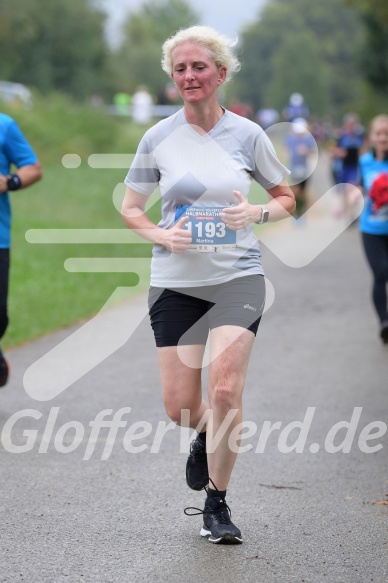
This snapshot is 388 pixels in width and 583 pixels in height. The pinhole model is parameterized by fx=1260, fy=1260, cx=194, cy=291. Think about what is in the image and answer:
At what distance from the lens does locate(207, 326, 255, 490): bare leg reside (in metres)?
5.23

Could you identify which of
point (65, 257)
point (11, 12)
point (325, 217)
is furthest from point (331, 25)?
point (65, 257)

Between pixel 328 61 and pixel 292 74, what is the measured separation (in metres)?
25.9

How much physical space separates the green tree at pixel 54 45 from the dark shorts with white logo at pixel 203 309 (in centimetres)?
5779

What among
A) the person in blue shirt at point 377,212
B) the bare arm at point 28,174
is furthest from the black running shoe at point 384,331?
the bare arm at point 28,174

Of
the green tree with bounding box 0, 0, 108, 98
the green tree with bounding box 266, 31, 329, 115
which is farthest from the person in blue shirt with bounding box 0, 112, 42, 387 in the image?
the green tree with bounding box 266, 31, 329, 115

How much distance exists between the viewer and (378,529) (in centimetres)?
551

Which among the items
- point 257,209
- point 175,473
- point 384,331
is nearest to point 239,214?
point 257,209

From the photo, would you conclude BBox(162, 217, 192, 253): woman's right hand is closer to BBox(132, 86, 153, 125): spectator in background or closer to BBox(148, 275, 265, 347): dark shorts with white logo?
BBox(148, 275, 265, 347): dark shorts with white logo

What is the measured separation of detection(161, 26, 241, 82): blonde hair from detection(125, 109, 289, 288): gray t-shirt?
0.22 m

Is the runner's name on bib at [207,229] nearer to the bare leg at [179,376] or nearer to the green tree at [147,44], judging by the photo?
the bare leg at [179,376]

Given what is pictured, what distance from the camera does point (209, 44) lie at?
5301 mm

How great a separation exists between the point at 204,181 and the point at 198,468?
134 cm

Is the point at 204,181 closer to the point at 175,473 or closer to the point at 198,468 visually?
the point at 198,468

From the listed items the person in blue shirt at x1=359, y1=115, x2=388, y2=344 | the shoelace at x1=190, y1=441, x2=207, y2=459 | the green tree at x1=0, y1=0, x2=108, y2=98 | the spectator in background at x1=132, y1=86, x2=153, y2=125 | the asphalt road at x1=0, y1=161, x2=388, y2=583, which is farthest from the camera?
the green tree at x1=0, y1=0, x2=108, y2=98
